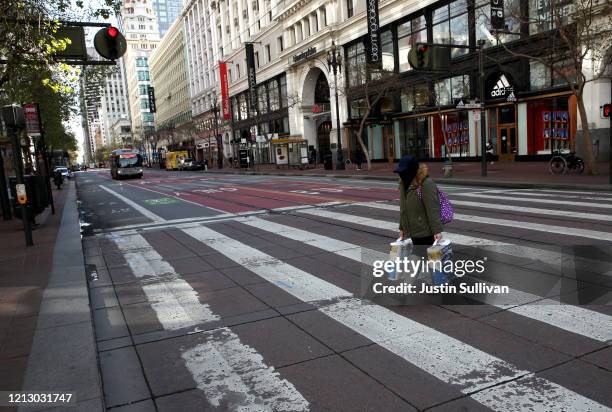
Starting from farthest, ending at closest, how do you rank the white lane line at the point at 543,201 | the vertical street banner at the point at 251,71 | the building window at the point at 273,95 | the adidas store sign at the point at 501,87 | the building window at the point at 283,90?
the vertical street banner at the point at 251,71, the building window at the point at 273,95, the building window at the point at 283,90, the adidas store sign at the point at 501,87, the white lane line at the point at 543,201

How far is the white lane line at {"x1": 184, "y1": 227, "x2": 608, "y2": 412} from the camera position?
3.50 meters

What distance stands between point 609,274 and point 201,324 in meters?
5.00

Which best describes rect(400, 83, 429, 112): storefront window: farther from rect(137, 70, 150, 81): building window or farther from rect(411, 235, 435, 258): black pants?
rect(137, 70, 150, 81): building window

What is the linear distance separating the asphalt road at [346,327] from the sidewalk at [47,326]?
248 mm

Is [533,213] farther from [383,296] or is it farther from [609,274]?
[383,296]

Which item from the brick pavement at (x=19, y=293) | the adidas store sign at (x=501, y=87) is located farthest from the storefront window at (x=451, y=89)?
the brick pavement at (x=19, y=293)

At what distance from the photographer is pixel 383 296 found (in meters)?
5.70

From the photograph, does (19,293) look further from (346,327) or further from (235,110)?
(235,110)

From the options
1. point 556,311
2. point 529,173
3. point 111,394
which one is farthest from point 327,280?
point 529,173

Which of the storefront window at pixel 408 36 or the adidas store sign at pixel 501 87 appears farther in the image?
the storefront window at pixel 408 36

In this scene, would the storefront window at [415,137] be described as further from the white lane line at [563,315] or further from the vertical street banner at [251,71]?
the white lane line at [563,315]

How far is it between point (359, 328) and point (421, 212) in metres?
1.42

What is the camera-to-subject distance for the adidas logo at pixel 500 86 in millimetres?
28503

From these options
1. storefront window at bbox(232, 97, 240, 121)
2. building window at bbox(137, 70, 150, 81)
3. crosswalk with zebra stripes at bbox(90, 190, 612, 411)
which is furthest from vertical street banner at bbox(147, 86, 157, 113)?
crosswalk with zebra stripes at bbox(90, 190, 612, 411)
